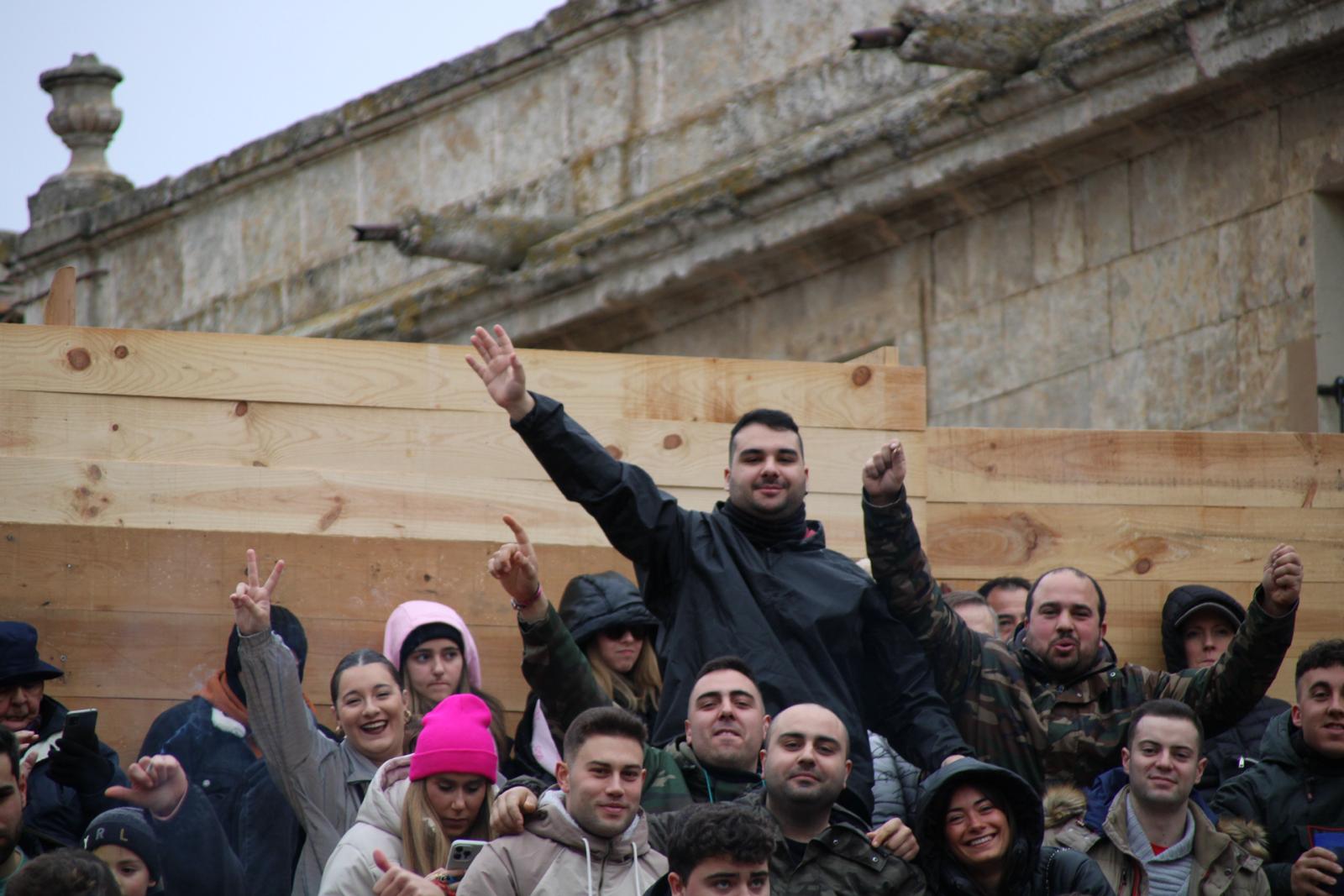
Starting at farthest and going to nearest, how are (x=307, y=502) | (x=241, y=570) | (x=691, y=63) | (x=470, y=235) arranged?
(x=691, y=63)
(x=470, y=235)
(x=307, y=502)
(x=241, y=570)

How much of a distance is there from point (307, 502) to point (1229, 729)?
329 centimetres

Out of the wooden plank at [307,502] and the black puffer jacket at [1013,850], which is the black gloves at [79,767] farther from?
the black puffer jacket at [1013,850]

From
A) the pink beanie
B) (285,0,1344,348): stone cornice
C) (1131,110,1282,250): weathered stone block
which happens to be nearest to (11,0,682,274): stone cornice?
(285,0,1344,348): stone cornice

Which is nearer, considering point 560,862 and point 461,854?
point 560,862

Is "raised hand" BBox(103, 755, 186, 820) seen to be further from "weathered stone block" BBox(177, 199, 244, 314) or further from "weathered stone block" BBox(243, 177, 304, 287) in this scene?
"weathered stone block" BBox(177, 199, 244, 314)

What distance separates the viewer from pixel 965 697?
775 cm

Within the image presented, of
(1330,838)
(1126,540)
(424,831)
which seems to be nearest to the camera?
(424,831)

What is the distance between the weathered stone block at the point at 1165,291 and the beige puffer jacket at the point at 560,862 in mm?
6361

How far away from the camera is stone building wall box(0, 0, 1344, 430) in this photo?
38.9 feet

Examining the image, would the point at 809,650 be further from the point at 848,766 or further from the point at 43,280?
the point at 43,280

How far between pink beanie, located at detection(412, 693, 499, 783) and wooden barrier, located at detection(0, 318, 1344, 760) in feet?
5.68

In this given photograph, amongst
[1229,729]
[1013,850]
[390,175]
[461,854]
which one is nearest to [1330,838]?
[1229,729]

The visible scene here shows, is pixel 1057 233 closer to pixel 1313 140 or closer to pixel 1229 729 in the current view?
pixel 1313 140

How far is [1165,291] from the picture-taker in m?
12.4
